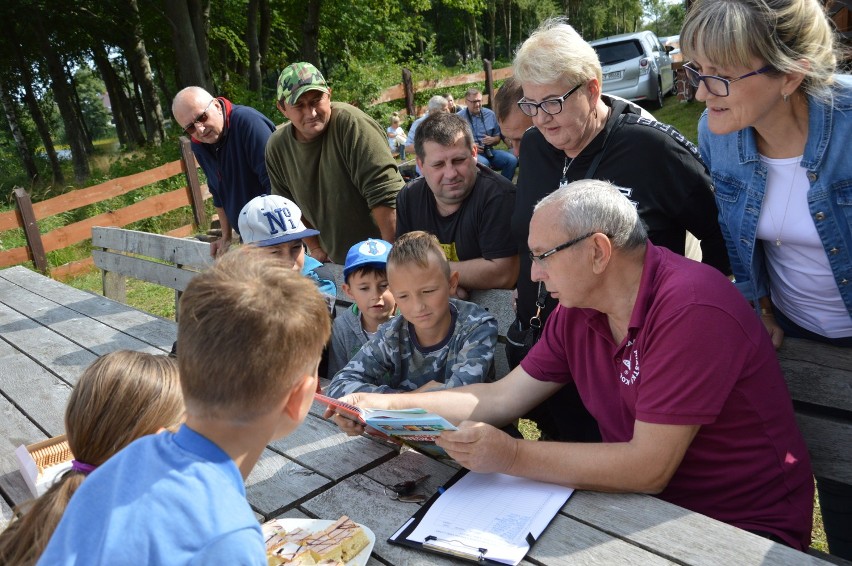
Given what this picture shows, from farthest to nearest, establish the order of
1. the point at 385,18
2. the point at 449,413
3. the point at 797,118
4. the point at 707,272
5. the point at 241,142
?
1. the point at 385,18
2. the point at 241,142
3. the point at 449,413
4. the point at 797,118
5. the point at 707,272

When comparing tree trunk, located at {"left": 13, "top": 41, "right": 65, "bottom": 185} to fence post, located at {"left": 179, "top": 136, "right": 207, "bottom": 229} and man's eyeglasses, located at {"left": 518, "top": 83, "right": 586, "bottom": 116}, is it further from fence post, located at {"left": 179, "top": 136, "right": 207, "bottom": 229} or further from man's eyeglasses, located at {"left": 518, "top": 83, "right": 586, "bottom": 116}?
man's eyeglasses, located at {"left": 518, "top": 83, "right": 586, "bottom": 116}

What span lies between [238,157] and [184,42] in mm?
11201

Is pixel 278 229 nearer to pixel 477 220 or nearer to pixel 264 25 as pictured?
pixel 477 220

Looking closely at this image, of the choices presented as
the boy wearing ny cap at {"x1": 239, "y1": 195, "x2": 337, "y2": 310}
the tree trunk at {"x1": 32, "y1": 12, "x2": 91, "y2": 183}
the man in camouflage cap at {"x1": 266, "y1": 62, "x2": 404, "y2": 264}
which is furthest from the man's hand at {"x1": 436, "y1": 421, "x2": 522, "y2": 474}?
the tree trunk at {"x1": 32, "y1": 12, "x2": 91, "y2": 183}

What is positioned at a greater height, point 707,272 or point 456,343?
point 707,272

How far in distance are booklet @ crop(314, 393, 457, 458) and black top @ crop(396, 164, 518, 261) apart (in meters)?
1.19

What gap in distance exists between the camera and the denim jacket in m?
1.88

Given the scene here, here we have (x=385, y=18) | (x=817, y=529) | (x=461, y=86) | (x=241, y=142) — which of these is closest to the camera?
(x=817, y=529)

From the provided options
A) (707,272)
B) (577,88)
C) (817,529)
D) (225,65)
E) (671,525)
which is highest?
(225,65)

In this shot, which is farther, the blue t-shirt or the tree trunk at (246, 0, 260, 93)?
the tree trunk at (246, 0, 260, 93)

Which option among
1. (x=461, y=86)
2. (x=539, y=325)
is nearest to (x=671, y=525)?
(x=539, y=325)

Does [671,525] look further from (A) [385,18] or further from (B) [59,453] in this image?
(A) [385,18]

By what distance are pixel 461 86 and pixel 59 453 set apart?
56.7ft

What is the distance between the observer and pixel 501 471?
5.84ft
